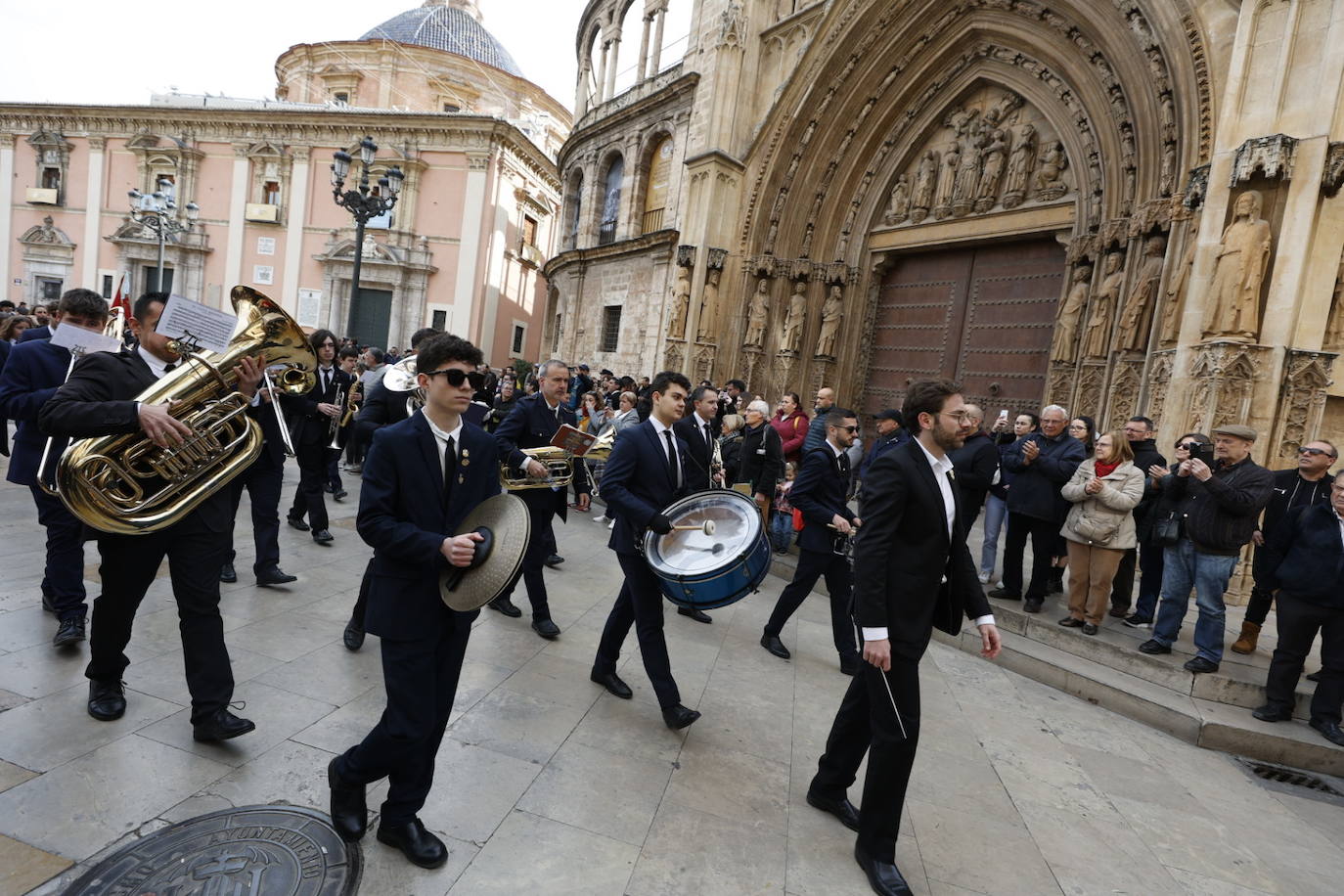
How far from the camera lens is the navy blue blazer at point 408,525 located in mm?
2271

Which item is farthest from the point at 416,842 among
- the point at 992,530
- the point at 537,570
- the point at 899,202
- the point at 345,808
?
the point at 899,202

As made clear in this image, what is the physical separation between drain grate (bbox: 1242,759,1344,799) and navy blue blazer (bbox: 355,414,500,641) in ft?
17.2

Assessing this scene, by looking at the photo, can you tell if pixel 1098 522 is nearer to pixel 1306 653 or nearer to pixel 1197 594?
pixel 1197 594

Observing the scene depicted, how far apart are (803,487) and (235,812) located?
3.87 metres

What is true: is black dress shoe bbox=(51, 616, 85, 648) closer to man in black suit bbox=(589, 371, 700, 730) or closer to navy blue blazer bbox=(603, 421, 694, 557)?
man in black suit bbox=(589, 371, 700, 730)

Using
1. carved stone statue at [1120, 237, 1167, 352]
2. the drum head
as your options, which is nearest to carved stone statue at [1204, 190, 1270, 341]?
carved stone statue at [1120, 237, 1167, 352]

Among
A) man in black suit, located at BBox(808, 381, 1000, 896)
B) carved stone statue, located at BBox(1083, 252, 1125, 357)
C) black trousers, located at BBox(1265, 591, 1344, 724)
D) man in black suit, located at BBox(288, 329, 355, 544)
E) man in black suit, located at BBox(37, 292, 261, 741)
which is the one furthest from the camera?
carved stone statue, located at BBox(1083, 252, 1125, 357)

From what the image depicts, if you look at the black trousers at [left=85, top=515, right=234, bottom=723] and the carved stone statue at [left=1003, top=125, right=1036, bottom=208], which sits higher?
the carved stone statue at [left=1003, top=125, right=1036, bottom=208]

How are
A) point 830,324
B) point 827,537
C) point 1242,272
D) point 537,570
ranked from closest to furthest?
point 537,570 → point 827,537 → point 1242,272 → point 830,324

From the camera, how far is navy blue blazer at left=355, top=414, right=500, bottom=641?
89.4 inches

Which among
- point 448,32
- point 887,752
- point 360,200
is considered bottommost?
point 887,752

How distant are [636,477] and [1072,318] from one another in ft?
28.7

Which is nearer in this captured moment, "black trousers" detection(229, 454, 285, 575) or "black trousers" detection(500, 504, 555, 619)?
"black trousers" detection(500, 504, 555, 619)

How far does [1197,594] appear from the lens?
5.17 metres
